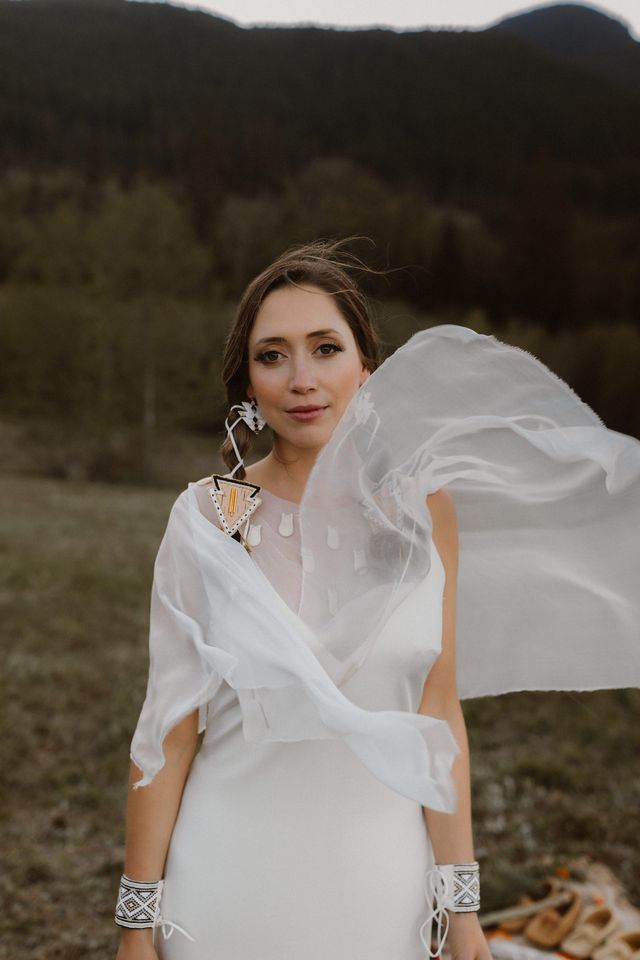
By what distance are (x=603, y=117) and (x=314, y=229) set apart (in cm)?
677

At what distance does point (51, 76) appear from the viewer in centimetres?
1853

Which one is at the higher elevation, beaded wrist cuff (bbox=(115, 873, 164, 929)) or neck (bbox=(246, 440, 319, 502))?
neck (bbox=(246, 440, 319, 502))

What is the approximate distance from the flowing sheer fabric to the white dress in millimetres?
111

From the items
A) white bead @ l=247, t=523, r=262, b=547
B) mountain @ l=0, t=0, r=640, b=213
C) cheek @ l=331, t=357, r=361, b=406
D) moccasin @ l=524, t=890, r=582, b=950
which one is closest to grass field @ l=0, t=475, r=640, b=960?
moccasin @ l=524, t=890, r=582, b=950

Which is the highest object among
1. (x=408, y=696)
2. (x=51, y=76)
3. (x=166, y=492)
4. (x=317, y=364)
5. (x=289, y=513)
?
(x=51, y=76)

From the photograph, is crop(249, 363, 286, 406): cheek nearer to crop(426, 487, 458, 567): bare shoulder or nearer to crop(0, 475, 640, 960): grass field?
crop(426, 487, 458, 567): bare shoulder

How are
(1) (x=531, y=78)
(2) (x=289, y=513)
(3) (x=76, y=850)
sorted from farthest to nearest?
(1) (x=531, y=78), (3) (x=76, y=850), (2) (x=289, y=513)

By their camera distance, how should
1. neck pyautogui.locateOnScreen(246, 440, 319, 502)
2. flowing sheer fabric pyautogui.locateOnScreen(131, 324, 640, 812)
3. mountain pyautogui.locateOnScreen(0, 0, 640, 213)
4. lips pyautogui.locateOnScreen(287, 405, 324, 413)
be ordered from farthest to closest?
mountain pyautogui.locateOnScreen(0, 0, 640, 213) → neck pyautogui.locateOnScreen(246, 440, 319, 502) → lips pyautogui.locateOnScreen(287, 405, 324, 413) → flowing sheer fabric pyautogui.locateOnScreen(131, 324, 640, 812)

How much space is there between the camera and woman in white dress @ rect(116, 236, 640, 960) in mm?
1551

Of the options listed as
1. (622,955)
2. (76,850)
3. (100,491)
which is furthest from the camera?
(100,491)

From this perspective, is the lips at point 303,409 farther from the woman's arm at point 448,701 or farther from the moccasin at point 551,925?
the moccasin at point 551,925

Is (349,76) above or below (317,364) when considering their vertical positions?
above

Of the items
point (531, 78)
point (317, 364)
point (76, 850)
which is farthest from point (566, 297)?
point (317, 364)

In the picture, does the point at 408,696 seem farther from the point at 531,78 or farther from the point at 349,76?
the point at 349,76
